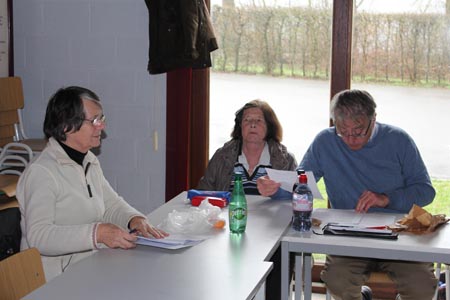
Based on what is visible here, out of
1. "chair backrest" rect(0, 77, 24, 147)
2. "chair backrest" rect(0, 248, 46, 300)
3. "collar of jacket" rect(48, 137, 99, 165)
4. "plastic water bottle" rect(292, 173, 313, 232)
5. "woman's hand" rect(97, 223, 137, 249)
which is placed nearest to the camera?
"chair backrest" rect(0, 248, 46, 300)

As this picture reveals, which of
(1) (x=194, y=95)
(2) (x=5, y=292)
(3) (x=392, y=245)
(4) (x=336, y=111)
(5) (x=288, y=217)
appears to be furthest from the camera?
(1) (x=194, y=95)

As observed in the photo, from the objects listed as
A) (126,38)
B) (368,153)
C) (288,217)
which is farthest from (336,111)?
(126,38)

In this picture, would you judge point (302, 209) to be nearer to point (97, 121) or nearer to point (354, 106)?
point (354, 106)

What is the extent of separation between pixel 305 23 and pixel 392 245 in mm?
2130

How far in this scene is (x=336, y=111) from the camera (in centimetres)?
378

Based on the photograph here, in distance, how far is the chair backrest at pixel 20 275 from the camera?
2.40m

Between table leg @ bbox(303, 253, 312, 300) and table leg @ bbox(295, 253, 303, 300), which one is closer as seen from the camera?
table leg @ bbox(295, 253, 303, 300)

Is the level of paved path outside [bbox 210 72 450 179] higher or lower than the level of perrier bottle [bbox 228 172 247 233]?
higher

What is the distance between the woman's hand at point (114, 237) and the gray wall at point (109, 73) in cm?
211

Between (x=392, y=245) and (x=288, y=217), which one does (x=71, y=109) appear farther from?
(x=392, y=245)

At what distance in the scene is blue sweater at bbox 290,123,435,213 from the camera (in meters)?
3.80

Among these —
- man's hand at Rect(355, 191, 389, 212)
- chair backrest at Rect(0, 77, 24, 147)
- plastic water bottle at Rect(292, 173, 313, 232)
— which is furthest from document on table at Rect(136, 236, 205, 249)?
chair backrest at Rect(0, 77, 24, 147)

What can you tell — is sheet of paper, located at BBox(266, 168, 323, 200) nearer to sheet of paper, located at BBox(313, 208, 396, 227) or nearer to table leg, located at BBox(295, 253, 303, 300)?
sheet of paper, located at BBox(313, 208, 396, 227)

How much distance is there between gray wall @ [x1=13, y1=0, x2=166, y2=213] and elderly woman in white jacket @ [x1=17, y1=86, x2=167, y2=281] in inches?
66.2
